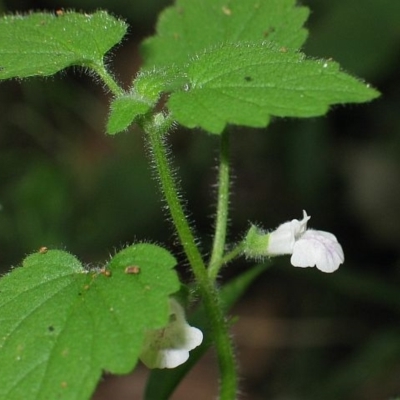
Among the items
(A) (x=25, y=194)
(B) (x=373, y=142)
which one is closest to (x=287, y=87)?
(A) (x=25, y=194)

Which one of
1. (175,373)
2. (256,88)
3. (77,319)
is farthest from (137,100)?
(175,373)

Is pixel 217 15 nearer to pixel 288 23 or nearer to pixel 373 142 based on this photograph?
pixel 288 23

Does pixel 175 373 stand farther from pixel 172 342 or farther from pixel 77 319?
pixel 77 319

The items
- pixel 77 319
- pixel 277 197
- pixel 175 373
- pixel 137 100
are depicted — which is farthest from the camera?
pixel 277 197

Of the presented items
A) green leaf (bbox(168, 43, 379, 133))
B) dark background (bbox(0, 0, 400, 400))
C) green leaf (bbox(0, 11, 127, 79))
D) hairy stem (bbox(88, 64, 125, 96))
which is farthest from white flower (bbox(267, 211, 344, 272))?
dark background (bbox(0, 0, 400, 400))

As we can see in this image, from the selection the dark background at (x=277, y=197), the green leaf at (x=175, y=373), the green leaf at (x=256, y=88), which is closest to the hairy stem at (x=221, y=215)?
the green leaf at (x=175, y=373)

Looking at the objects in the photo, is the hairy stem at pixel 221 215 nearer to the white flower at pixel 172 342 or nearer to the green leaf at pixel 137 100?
the white flower at pixel 172 342

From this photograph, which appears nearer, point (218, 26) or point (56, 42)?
point (56, 42)
